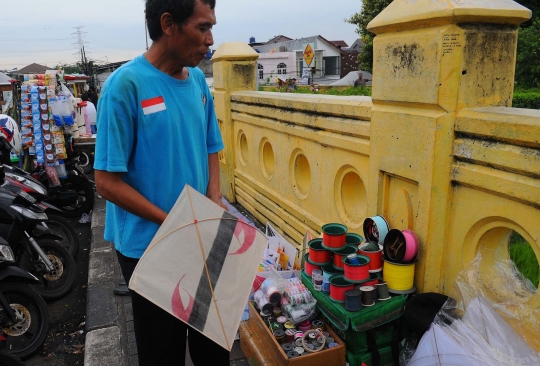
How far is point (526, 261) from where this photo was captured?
10.5ft

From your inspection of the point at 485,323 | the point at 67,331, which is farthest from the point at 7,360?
the point at 485,323

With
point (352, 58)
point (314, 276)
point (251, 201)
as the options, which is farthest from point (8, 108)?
point (352, 58)

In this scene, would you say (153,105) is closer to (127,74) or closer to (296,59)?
(127,74)

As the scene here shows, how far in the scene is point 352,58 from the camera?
45562mm

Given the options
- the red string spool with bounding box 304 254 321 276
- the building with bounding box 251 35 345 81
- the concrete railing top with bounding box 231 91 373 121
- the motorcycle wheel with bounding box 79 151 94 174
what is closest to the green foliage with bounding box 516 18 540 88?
the concrete railing top with bounding box 231 91 373 121

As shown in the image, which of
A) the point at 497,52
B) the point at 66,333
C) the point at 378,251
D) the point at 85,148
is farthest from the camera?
the point at 85,148

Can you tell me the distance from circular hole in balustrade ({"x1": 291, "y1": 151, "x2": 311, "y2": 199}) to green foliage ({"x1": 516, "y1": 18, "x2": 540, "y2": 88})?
13.1 m

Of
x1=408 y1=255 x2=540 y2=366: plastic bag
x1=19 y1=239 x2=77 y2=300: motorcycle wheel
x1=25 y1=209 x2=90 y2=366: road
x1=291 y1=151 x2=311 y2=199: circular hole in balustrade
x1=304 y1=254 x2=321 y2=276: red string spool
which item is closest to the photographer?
x1=408 y1=255 x2=540 y2=366: plastic bag

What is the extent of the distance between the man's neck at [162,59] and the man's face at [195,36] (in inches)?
1.2

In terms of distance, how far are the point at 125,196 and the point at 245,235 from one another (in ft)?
1.69

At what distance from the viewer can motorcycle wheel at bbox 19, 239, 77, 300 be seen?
436cm

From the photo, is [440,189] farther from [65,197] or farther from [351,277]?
[65,197]

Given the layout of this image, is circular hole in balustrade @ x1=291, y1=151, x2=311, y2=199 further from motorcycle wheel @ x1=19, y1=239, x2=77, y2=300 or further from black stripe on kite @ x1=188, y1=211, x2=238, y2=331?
black stripe on kite @ x1=188, y1=211, x2=238, y2=331

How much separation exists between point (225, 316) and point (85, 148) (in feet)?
19.7
